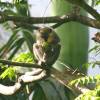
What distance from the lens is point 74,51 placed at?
1.92 m

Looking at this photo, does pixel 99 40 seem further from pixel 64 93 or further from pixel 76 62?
pixel 76 62

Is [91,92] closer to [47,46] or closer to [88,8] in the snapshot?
[47,46]

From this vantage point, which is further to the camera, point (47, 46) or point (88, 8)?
point (88, 8)

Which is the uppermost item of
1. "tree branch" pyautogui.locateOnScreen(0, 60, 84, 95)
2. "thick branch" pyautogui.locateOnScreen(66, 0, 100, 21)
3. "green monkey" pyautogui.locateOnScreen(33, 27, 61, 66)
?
"thick branch" pyautogui.locateOnScreen(66, 0, 100, 21)

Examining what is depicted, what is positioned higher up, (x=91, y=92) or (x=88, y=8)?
(x=88, y=8)

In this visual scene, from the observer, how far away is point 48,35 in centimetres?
90

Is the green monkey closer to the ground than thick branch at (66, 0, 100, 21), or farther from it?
closer to the ground

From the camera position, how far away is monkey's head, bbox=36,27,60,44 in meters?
0.89

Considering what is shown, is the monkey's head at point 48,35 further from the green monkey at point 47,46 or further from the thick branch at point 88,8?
the thick branch at point 88,8

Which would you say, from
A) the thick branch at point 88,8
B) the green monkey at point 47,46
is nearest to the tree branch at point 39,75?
the green monkey at point 47,46

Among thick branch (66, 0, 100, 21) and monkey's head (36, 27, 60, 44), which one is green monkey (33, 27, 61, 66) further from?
thick branch (66, 0, 100, 21)

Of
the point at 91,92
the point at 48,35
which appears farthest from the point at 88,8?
the point at 91,92

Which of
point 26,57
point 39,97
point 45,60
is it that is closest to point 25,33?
point 39,97

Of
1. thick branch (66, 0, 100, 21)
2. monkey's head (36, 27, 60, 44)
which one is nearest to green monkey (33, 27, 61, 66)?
monkey's head (36, 27, 60, 44)
